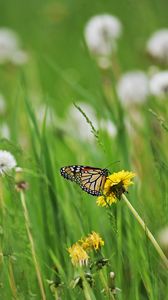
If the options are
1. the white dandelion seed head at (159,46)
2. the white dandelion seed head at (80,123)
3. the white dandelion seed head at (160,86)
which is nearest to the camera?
the white dandelion seed head at (160,86)

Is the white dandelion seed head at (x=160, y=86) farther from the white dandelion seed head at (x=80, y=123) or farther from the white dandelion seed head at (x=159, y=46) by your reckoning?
the white dandelion seed head at (x=159, y=46)

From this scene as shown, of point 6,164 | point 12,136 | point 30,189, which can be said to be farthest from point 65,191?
point 6,164

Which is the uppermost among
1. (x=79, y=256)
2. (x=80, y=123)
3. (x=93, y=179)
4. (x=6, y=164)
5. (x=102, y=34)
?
(x=102, y=34)

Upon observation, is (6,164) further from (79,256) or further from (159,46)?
(159,46)

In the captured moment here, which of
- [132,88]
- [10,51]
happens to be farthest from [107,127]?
[10,51]

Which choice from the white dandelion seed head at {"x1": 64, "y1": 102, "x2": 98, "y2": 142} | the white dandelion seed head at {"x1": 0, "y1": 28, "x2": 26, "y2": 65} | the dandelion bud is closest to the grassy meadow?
the white dandelion seed head at {"x1": 64, "y1": 102, "x2": 98, "y2": 142}

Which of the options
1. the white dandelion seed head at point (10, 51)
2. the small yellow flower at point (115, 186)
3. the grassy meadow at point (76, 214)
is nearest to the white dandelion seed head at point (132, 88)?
the grassy meadow at point (76, 214)
